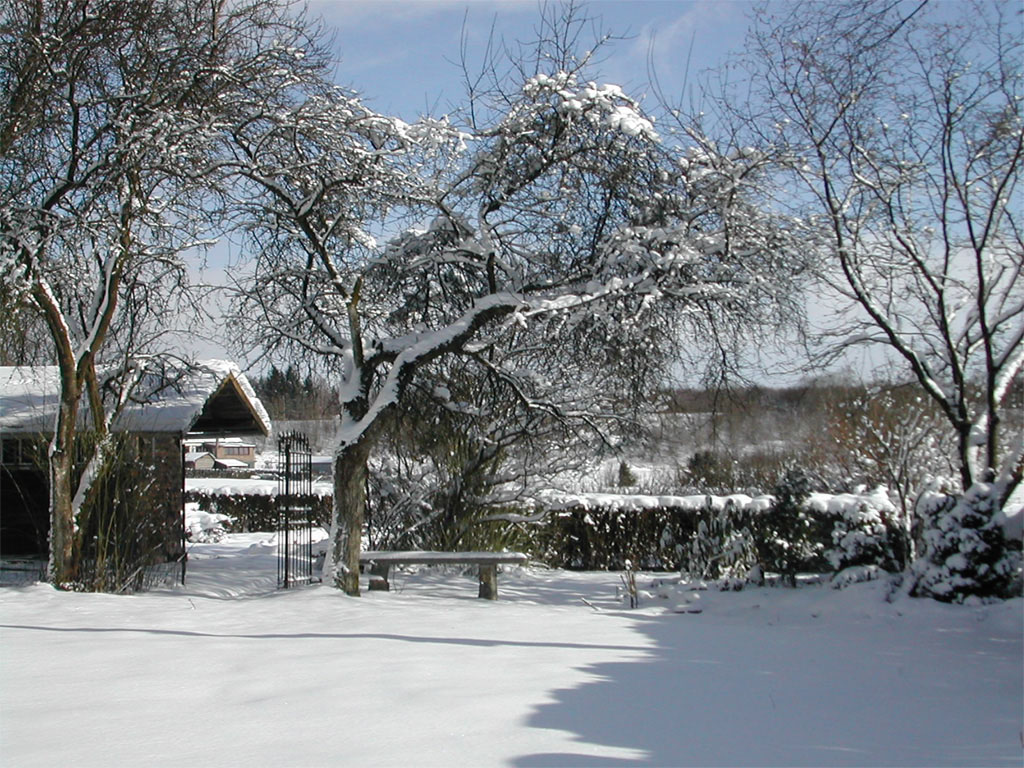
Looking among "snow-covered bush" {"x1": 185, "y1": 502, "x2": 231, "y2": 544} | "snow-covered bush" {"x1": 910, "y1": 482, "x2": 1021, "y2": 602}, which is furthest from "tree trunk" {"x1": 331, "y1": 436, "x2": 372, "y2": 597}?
"snow-covered bush" {"x1": 185, "y1": 502, "x2": 231, "y2": 544}

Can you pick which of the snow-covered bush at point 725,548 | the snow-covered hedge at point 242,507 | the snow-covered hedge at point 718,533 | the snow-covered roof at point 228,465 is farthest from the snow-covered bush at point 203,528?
the snow-covered roof at point 228,465

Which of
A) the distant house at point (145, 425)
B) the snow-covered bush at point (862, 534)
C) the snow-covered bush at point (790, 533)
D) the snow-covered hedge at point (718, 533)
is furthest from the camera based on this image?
the distant house at point (145, 425)

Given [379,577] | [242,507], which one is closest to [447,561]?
[379,577]

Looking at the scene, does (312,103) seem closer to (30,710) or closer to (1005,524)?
(30,710)

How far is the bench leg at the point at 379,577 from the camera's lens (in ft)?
33.8

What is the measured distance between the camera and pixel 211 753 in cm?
377

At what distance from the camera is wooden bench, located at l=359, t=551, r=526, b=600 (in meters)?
10.3

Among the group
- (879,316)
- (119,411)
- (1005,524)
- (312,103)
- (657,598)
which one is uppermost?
(312,103)

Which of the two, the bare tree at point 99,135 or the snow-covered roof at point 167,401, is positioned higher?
the bare tree at point 99,135

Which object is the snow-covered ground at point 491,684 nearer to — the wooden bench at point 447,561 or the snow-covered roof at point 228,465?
the wooden bench at point 447,561

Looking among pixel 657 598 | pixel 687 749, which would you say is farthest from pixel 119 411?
pixel 687 749

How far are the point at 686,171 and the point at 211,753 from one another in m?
7.13

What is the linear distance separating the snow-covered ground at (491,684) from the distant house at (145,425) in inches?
160

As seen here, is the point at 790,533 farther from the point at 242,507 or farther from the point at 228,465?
the point at 228,465
